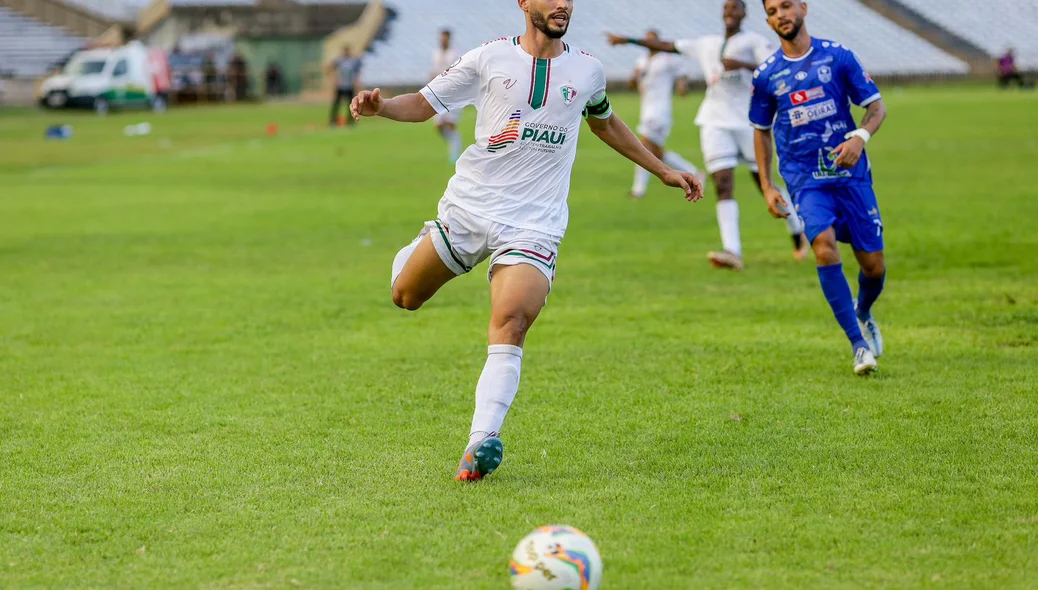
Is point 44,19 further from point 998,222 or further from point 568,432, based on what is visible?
Answer: point 568,432

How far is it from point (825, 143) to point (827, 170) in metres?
0.17

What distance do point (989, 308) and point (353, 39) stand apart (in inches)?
2171

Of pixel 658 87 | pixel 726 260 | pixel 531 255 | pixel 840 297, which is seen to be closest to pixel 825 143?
pixel 840 297

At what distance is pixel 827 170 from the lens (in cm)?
803

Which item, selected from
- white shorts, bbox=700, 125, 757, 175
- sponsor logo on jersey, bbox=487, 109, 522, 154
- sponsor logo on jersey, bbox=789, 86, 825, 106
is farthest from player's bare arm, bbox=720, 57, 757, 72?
sponsor logo on jersey, bbox=487, 109, 522, 154

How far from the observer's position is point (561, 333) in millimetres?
9281

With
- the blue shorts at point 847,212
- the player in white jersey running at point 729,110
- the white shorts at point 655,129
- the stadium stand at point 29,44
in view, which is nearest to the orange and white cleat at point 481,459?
the blue shorts at point 847,212

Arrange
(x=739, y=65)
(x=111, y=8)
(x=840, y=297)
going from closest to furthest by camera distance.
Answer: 1. (x=840, y=297)
2. (x=739, y=65)
3. (x=111, y=8)

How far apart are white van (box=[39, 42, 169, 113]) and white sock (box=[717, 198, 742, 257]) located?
40276mm

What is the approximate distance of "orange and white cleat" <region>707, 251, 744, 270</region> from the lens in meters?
12.1

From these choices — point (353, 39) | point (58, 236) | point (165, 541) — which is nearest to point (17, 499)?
point (165, 541)

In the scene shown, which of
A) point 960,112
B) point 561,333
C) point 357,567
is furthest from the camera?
point 960,112

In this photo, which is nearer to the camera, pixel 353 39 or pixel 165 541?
pixel 165 541

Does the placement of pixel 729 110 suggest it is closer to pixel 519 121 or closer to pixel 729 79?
pixel 729 79
